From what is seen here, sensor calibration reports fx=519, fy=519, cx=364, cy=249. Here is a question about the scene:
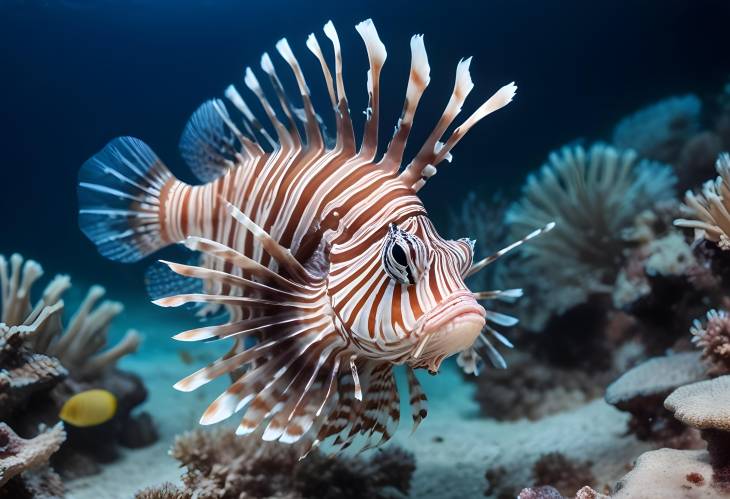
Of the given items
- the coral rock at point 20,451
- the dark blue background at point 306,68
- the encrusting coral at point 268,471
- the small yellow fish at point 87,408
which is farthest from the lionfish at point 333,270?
the dark blue background at point 306,68

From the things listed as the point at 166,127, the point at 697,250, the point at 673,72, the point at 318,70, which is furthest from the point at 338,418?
the point at 673,72

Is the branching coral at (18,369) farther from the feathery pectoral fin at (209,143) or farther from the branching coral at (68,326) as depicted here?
the feathery pectoral fin at (209,143)

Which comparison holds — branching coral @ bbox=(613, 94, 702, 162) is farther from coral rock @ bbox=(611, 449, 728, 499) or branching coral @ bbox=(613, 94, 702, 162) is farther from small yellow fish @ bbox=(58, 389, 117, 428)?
small yellow fish @ bbox=(58, 389, 117, 428)

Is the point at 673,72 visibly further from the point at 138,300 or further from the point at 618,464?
the point at 138,300

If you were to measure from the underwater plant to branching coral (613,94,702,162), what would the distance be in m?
3.21

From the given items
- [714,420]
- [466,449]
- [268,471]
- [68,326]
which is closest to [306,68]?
[68,326]

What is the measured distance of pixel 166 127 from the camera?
9422 mm

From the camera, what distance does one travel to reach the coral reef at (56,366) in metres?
3.05

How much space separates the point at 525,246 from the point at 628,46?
6.56 metres

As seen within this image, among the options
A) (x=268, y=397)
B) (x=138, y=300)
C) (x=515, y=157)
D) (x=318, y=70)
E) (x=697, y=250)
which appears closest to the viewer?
(x=268, y=397)

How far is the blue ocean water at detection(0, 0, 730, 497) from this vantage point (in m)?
7.95

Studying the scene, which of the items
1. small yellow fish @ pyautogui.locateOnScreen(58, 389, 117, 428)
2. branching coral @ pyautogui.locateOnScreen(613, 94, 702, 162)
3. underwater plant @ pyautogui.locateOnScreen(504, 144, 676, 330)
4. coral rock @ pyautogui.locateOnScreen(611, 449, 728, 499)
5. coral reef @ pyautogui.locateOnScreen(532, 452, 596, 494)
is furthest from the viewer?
branching coral @ pyautogui.locateOnScreen(613, 94, 702, 162)

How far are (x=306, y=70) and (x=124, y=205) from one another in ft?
15.2

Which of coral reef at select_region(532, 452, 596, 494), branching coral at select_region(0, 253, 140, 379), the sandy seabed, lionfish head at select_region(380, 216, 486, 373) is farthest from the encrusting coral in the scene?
lionfish head at select_region(380, 216, 486, 373)
